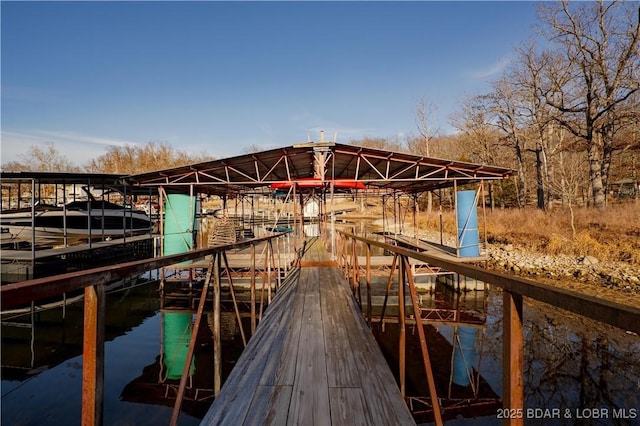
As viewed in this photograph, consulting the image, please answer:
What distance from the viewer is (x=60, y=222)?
16453mm

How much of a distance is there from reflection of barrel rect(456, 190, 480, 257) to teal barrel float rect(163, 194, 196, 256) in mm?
11500

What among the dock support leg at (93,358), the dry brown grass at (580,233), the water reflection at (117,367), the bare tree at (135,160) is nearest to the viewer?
the dock support leg at (93,358)

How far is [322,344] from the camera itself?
11.1 ft

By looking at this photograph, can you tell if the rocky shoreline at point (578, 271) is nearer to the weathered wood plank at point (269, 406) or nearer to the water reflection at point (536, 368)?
the water reflection at point (536, 368)

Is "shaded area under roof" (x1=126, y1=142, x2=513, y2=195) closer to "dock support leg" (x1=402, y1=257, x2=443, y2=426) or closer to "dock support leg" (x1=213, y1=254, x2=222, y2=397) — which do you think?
"dock support leg" (x1=213, y1=254, x2=222, y2=397)

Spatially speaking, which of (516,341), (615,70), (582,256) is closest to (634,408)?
(516,341)

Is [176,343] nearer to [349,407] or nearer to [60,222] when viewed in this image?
[349,407]

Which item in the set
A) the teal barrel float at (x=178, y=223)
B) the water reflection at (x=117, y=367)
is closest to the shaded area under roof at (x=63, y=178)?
the teal barrel float at (x=178, y=223)

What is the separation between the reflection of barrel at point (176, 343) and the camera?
805 centimetres

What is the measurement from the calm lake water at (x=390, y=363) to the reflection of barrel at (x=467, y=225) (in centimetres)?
249

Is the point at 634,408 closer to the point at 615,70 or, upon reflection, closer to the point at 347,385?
the point at 347,385

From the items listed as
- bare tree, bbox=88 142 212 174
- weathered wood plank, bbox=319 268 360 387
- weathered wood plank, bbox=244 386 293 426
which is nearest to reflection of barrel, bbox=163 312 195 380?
weathered wood plank, bbox=319 268 360 387

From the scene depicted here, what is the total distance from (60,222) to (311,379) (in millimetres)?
20161

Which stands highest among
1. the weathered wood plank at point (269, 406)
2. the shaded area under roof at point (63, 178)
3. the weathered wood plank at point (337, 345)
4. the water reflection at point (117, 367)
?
the shaded area under roof at point (63, 178)
